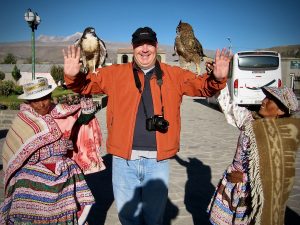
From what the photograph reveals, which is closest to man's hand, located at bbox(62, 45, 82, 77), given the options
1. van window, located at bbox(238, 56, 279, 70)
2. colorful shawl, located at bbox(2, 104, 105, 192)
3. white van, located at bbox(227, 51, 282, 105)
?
colorful shawl, located at bbox(2, 104, 105, 192)

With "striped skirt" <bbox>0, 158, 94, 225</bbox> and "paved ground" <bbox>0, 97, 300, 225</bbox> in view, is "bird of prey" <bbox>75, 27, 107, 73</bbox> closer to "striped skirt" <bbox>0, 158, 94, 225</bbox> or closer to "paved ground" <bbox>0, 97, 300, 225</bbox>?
"striped skirt" <bbox>0, 158, 94, 225</bbox>

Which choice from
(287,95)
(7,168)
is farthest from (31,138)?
(287,95)

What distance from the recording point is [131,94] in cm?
301

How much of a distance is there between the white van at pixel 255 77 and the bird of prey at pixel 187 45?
487 inches

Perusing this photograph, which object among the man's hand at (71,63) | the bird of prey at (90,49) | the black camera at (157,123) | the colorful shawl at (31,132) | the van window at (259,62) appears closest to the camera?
the man's hand at (71,63)

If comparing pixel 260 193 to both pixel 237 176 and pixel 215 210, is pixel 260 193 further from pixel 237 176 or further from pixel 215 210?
pixel 215 210

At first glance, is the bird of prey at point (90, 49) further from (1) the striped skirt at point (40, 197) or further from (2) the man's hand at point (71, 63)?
(1) the striped skirt at point (40, 197)

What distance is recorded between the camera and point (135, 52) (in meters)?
3.06

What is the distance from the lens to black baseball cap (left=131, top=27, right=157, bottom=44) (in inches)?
116

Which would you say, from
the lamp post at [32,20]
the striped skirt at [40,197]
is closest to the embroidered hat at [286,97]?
the striped skirt at [40,197]

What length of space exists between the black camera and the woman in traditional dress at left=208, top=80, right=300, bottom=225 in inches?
29.5

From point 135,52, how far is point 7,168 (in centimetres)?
168

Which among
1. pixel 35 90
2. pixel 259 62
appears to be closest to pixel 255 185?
pixel 35 90

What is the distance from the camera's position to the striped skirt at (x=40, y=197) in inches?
120
